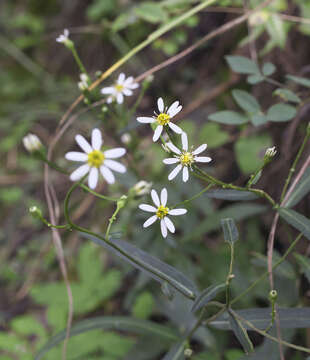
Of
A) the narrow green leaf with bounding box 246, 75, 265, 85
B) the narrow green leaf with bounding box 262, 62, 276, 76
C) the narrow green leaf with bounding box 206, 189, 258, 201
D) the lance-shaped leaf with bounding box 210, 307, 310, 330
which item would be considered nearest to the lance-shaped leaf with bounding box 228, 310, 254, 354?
the lance-shaped leaf with bounding box 210, 307, 310, 330

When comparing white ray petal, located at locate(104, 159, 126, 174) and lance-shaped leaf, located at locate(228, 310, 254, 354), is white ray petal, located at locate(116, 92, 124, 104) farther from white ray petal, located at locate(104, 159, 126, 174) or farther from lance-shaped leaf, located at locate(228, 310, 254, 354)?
lance-shaped leaf, located at locate(228, 310, 254, 354)

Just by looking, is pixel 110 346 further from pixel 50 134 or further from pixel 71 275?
pixel 50 134

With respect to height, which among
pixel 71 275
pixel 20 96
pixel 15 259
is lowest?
pixel 71 275

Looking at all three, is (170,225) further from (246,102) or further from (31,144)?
(246,102)

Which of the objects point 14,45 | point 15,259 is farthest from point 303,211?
point 14,45

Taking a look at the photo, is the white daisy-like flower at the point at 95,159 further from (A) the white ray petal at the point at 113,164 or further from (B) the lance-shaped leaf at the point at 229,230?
Result: (B) the lance-shaped leaf at the point at 229,230

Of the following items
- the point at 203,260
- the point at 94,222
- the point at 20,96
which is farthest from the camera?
the point at 20,96
